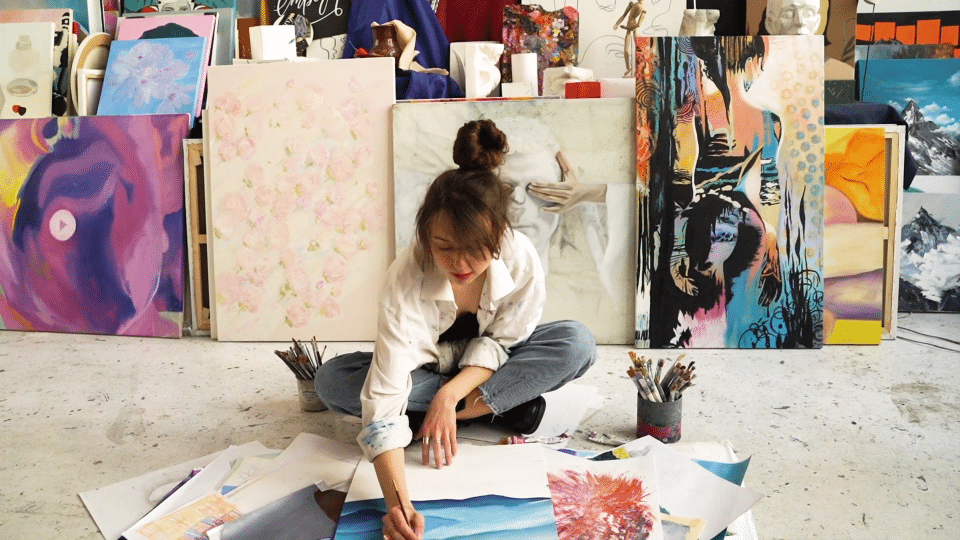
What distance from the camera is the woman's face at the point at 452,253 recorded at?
1384 mm

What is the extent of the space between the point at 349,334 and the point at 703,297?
1.15 m

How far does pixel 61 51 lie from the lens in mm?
3150

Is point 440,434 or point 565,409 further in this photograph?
point 565,409

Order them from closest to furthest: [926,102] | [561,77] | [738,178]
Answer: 1. [738,178]
2. [561,77]
3. [926,102]

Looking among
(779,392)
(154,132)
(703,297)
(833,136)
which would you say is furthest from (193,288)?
(833,136)

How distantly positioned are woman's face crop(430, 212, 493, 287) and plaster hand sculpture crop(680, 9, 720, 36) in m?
1.65

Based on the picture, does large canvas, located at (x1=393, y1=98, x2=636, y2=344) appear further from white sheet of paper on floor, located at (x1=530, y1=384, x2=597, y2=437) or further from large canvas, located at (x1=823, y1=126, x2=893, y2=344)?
large canvas, located at (x1=823, y1=126, x2=893, y2=344)

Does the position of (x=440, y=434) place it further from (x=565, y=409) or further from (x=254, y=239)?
(x=254, y=239)

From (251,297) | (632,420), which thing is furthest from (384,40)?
(632,420)

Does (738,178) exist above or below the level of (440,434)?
above

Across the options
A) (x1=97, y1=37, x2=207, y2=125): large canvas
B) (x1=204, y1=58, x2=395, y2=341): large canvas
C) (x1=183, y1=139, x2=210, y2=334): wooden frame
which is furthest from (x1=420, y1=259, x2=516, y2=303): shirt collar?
(x1=97, y1=37, x2=207, y2=125): large canvas

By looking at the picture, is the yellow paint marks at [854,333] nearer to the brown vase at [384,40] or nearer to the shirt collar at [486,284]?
the shirt collar at [486,284]

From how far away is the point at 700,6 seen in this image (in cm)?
299

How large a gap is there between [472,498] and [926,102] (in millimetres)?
2363
